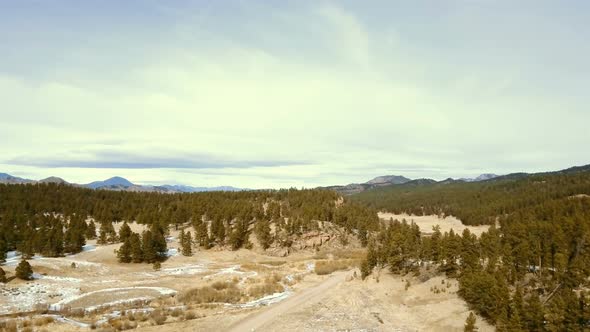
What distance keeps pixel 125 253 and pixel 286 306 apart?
4103cm

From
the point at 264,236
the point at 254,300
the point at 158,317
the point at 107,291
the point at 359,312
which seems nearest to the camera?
the point at 158,317

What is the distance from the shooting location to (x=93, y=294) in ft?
135

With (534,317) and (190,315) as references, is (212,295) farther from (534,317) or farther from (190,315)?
(534,317)

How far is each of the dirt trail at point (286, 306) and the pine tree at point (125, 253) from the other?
35.9 m

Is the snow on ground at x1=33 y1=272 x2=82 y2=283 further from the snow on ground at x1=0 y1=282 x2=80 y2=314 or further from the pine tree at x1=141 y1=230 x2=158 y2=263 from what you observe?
the pine tree at x1=141 y1=230 x2=158 y2=263

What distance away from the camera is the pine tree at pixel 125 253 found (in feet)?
214

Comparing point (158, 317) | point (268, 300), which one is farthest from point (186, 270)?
point (158, 317)

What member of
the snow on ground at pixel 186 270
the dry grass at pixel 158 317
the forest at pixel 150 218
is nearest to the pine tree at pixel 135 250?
the forest at pixel 150 218

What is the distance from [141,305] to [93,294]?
849cm

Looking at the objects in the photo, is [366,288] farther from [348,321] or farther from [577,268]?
[577,268]

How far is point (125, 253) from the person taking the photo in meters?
65.4

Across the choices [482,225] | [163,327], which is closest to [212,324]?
[163,327]

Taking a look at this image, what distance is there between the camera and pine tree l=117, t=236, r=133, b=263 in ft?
214

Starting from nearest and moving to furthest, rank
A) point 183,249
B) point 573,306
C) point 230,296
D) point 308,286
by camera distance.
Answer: point 573,306 → point 230,296 → point 308,286 → point 183,249
